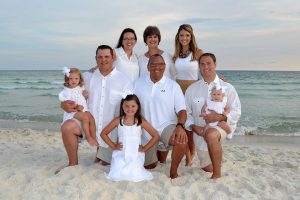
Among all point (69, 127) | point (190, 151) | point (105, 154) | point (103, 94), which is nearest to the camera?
point (69, 127)

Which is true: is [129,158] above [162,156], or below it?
above

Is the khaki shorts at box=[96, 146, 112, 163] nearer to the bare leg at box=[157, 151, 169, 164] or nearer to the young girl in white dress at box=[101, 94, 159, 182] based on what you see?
the young girl in white dress at box=[101, 94, 159, 182]

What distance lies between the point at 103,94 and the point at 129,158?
1030 millimetres

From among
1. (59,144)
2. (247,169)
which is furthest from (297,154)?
(59,144)

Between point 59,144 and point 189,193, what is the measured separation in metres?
4.36

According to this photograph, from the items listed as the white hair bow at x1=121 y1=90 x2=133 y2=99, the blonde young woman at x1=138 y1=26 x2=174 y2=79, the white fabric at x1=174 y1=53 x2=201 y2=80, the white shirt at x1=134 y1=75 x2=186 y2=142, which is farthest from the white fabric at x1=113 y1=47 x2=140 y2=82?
the white hair bow at x1=121 y1=90 x2=133 y2=99

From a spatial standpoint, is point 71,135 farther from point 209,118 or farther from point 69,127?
point 209,118

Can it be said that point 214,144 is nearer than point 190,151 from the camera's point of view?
Yes

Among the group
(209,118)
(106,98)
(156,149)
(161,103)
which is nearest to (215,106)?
(209,118)

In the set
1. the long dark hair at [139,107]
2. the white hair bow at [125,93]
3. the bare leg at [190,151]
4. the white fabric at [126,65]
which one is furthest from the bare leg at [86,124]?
the bare leg at [190,151]

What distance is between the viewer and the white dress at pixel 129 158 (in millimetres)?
4836

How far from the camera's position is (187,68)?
5.86 meters

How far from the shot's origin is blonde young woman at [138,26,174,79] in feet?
19.2

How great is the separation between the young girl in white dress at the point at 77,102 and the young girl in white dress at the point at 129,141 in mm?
267
